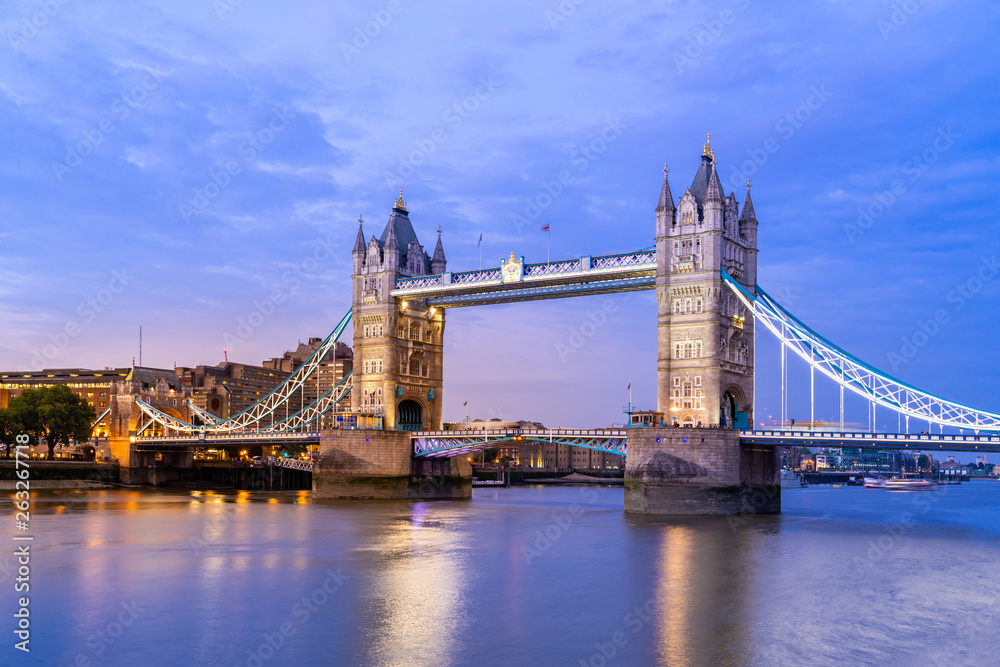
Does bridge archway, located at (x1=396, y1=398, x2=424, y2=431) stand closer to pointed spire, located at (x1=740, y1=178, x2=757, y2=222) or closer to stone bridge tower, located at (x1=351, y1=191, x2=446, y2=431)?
stone bridge tower, located at (x1=351, y1=191, x2=446, y2=431)

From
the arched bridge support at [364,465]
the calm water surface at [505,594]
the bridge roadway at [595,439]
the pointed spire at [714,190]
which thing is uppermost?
the pointed spire at [714,190]

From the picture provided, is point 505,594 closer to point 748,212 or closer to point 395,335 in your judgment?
point 748,212

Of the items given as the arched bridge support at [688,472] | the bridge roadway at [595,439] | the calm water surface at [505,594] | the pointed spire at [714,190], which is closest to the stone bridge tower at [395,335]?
the bridge roadway at [595,439]

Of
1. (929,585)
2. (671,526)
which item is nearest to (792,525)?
(671,526)

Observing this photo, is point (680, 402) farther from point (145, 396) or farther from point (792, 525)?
point (145, 396)

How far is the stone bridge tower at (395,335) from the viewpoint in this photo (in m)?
65.8

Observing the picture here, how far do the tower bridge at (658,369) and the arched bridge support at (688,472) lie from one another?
73 millimetres

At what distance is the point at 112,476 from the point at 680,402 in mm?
59273

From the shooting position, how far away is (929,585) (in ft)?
93.0

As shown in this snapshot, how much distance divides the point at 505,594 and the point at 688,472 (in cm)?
2409

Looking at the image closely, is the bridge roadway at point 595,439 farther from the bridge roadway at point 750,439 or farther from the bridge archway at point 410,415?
the bridge archway at point 410,415

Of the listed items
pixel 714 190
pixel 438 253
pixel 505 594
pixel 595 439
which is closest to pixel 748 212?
pixel 714 190

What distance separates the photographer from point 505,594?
85.5ft

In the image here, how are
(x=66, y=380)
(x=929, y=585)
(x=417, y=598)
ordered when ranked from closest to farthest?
(x=417, y=598), (x=929, y=585), (x=66, y=380)
